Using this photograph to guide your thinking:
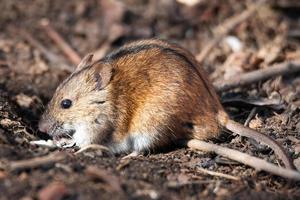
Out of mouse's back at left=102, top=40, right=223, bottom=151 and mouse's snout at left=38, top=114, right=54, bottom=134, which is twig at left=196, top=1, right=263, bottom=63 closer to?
mouse's back at left=102, top=40, right=223, bottom=151

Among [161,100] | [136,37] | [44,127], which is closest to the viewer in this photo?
[161,100]

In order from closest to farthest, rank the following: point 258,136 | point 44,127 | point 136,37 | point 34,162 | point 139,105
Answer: point 34,162 → point 258,136 → point 139,105 → point 44,127 → point 136,37

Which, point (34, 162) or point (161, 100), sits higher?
point (34, 162)

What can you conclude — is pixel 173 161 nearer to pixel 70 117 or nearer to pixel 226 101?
pixel 70 117

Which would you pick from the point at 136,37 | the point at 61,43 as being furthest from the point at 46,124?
the point at 136,37

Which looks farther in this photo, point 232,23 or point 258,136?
point 232,23

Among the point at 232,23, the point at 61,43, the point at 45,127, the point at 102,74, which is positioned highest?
the point at 61,43

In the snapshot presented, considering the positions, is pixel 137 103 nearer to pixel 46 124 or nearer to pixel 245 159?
pixel 46 124
